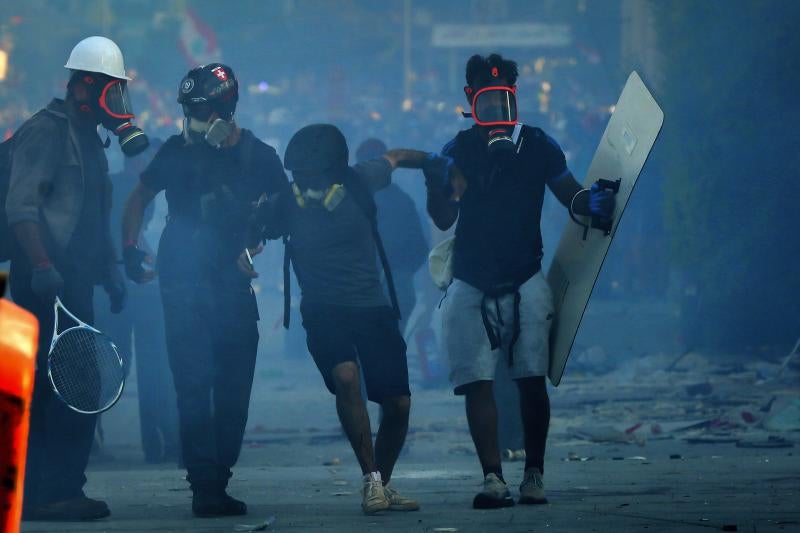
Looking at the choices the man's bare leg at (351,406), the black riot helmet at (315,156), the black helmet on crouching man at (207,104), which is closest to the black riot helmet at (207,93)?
the black helmet on crouching man at (207,104)

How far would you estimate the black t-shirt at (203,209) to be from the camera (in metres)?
7.62

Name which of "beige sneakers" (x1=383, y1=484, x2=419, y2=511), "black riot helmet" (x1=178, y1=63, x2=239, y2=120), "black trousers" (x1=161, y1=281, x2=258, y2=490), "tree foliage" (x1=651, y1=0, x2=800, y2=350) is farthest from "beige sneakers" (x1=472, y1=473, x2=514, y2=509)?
"tree foliage" (x1=651, y1=0, x2=800, y2=350)

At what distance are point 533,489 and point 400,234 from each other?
492 cm

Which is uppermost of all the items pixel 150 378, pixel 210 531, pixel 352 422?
pixel 150 378

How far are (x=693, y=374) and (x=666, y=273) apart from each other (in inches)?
286

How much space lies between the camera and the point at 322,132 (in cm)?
749

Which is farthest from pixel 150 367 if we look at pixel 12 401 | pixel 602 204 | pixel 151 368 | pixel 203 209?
pixel 12 401

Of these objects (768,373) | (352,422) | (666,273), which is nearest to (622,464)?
(352,422)

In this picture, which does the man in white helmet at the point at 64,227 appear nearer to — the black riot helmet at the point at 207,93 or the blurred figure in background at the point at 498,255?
the black riot helmet at the point at 207,93

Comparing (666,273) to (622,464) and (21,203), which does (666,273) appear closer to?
(622,464)

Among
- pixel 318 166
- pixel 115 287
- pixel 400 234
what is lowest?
pixel 115 287

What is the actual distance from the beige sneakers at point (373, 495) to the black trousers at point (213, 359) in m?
0.70

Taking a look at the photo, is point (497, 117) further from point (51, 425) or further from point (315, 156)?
point (51, 425)

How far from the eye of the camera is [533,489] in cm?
730
